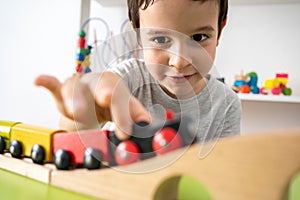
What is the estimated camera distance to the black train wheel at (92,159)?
27 centimetres

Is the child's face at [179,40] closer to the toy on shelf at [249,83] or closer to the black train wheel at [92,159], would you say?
the black train wheel at [92,159]

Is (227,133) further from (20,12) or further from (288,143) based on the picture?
(20,12)

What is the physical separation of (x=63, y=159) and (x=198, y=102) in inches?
5.6

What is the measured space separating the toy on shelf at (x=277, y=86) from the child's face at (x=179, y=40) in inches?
27.2

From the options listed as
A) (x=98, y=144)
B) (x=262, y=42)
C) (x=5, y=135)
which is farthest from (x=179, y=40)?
(x=262, y=42)

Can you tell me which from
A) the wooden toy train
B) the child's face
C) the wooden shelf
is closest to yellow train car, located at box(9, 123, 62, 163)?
the wooden toy train

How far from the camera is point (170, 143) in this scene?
0.78 ft

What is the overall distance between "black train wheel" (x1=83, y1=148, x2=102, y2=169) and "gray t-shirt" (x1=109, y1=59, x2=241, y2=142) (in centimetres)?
6

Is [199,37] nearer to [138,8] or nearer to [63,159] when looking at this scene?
[138,8]

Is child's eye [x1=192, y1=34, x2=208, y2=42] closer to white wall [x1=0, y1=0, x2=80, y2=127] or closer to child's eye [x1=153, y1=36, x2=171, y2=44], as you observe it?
child's eye [x1=153, y1=36, x2=171, y2=44]

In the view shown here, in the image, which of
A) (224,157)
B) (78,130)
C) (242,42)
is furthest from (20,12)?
(224,157)

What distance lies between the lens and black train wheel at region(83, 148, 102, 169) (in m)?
0.27

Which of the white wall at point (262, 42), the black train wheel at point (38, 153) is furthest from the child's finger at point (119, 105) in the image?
the white wall at point (262, 42)

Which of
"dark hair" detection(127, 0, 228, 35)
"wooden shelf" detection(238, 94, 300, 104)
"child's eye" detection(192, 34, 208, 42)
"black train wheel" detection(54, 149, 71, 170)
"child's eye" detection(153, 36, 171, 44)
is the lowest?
"black train wheel" detection(54, 149, 71, 170)
